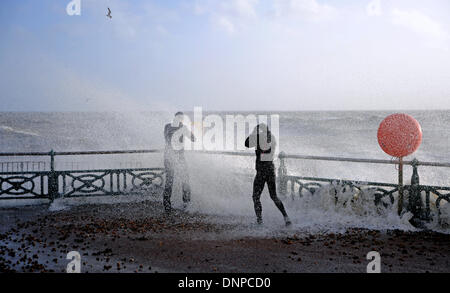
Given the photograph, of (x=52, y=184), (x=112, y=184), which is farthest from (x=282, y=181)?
(x=52, y=184)

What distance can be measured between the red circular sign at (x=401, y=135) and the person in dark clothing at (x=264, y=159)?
99.5 inches

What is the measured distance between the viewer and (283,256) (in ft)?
20.0

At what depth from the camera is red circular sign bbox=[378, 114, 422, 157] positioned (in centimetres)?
800

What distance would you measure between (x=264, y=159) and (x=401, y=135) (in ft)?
9.67

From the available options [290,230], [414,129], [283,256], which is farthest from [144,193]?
[414,129]

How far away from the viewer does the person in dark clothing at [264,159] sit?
7.84m

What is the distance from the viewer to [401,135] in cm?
804

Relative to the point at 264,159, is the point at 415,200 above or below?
below

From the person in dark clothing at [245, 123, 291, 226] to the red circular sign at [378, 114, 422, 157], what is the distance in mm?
2527

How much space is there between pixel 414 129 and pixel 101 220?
23.9ft

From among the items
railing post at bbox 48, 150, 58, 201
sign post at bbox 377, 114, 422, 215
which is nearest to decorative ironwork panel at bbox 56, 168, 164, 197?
railing post at bbox 48, 150, 58, 201

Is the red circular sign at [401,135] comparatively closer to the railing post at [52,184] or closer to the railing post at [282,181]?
the railing post at [282,181]

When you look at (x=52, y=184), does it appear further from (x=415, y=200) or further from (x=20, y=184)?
(x=415, y=200)

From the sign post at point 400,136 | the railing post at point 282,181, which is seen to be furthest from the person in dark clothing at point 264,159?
the sign post at point 400,136
